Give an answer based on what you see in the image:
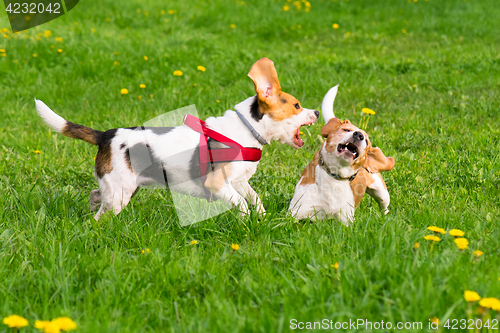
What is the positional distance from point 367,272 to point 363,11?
37.5ft

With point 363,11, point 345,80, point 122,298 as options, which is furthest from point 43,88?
point 363,11

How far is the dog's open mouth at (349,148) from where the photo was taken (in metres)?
2.92

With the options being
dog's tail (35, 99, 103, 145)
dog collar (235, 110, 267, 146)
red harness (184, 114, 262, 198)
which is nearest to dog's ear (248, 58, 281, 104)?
dog collar (235, 110, 267, 146)

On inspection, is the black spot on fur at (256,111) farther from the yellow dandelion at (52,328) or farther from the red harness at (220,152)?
the yellow dandelion at (52,328)

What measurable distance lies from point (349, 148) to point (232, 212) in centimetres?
89

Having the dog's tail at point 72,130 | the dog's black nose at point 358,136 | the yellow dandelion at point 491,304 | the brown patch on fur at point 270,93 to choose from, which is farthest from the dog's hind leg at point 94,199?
the yellow dandelion at point 491,304

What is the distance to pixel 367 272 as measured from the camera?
2.30 m

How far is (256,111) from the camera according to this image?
317 cm

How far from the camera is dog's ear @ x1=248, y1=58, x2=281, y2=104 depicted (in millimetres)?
3121

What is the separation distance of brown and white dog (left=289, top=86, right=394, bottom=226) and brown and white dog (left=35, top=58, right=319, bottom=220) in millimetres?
237

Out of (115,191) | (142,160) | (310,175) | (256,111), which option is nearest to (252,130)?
(256,111)

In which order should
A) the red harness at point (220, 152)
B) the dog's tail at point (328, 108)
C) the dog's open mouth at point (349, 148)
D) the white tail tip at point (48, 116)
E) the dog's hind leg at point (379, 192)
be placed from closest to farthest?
the dog's open mouth at point (349, 148) → the red harness at point (220, 152) → the white tail tip at point (48, 116) → the dog's hind leg at point (379, 192) → the dog's tail at point (328, 108)

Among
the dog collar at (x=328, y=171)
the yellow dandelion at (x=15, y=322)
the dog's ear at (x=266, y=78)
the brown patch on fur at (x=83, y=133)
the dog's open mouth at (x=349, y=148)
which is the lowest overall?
the dog collar at (x=328, y=171)

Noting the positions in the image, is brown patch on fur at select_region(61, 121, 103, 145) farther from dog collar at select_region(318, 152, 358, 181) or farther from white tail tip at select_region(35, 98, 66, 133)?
dog collar at select_region(318, 152, 358, 181)
